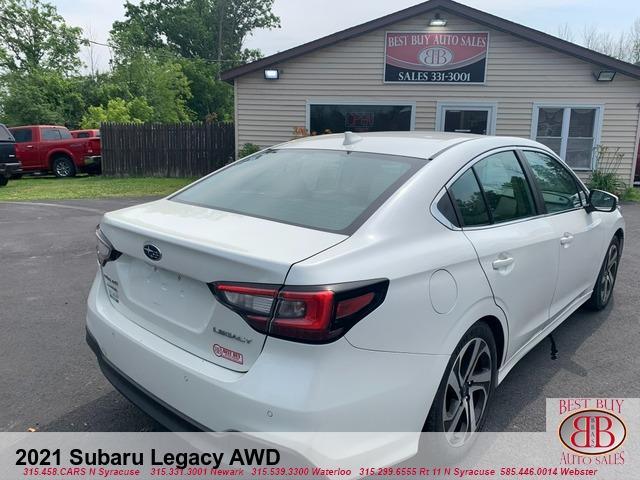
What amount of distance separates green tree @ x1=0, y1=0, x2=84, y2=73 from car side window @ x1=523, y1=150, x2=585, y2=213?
3370cm

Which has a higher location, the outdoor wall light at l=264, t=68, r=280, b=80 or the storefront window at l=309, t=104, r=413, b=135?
the outdoor wall light at l=264, t=68, r=280, b=80

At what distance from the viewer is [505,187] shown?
297 cm

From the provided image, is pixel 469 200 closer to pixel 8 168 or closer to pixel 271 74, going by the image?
pixel 271 74

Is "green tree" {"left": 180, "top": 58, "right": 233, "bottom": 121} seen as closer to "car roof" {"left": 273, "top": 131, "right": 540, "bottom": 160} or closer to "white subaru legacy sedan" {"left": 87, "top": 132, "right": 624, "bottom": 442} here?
"car roof" {"left": 273, "top": 131, "right": 540, "bottom": 160}

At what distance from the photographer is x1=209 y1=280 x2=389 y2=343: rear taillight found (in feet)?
5.74

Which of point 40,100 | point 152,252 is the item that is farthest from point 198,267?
point 40,100

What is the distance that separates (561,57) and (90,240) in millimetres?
11396

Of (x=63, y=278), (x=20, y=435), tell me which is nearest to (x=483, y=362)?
(x=20, y=435)

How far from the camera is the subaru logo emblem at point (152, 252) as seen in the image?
7.12 ft

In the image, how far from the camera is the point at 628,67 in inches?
470

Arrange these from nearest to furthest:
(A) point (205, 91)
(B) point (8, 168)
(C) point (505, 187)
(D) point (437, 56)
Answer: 1. (C) point (505, 187)
2. (D) point (437, 56)
3. (B) point (8, 168)
4. (A) point (205, 91)

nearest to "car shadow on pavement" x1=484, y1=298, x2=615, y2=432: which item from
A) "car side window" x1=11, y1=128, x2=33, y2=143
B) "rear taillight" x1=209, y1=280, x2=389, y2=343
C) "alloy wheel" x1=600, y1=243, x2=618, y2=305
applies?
"alloy wheel" x1=600, y1=243, x2=618, y2=305

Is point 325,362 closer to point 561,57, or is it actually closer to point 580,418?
point 580,418

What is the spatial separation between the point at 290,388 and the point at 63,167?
17862mm
